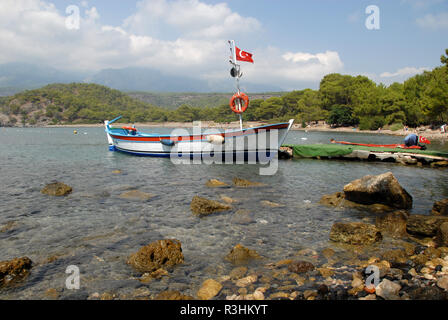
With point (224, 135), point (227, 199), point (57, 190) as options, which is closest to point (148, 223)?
point (227, 199)

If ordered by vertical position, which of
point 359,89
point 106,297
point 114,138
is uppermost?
point 359,89

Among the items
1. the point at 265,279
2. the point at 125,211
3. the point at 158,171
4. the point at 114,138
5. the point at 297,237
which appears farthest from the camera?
the point at 114,138

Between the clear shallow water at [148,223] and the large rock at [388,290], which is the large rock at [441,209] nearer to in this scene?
the clear shallow water at [148,223]

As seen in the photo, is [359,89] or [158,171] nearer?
[158,171]

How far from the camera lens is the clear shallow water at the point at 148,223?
652cm

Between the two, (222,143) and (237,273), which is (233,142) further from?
(237,273)

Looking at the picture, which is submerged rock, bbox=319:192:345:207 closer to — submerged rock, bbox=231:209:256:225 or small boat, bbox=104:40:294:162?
submerged rock, bbox=231:209:256:225

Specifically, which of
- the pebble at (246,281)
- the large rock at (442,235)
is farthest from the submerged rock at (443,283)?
the pebble at (246,281)

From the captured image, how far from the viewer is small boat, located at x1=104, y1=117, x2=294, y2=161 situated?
2244cm

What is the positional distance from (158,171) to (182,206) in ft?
31.4

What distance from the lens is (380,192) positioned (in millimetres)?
11492

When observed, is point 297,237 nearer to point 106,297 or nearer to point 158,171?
point 106,297
